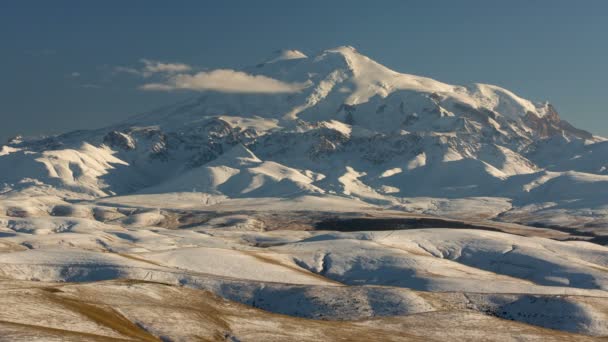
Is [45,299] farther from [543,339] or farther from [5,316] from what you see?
[543,339]

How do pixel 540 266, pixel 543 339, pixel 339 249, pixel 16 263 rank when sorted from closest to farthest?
1. pixel 543 339
2. pixel 16 263
3. pixel 540 266
4. pixel 339 249

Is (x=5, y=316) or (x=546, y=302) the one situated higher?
(x=546, y=302)

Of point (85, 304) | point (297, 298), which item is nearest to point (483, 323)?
point (297, 298)

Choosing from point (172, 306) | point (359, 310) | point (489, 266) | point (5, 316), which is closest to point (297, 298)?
point (359, 310)

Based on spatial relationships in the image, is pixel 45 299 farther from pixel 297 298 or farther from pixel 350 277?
pixel 350 277

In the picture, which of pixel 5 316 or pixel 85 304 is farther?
pixel 85 304

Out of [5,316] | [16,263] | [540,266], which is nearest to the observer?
[5,316]

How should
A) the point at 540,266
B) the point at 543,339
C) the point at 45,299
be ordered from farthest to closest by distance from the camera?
the point at 540,266 < the point at 543,339 < the point at 45,299

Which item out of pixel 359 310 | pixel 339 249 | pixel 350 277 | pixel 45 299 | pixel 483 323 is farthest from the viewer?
pixel 339 249

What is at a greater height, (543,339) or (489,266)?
(489,266)
